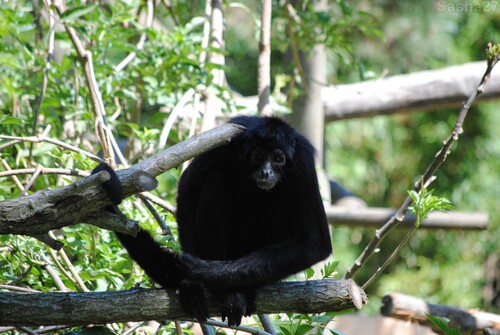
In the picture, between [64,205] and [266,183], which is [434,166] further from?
[64,205]

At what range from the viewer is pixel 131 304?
384 cm

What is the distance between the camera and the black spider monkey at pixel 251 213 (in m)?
4.64

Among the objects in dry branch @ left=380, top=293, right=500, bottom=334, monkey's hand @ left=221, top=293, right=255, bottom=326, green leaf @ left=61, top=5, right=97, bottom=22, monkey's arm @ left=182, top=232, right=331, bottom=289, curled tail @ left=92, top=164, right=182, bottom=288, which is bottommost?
dry branch @ left=380, top=293, right=500, bottom=334

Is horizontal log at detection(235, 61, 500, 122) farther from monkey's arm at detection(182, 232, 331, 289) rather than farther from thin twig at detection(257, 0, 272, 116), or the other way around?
monkey's arm at detection(182, 232, 331, 289)

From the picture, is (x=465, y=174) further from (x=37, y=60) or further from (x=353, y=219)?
(x=37, y=60)

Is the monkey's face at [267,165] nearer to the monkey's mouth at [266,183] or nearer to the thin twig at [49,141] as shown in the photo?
the monkey's mouth at [266,183]

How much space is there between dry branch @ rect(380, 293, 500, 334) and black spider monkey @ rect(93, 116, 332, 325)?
2.76 m

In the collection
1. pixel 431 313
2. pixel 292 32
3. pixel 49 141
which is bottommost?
pixel 431 313

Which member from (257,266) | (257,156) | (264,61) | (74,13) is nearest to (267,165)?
(257,156)

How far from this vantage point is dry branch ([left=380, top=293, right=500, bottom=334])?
739 centimetres

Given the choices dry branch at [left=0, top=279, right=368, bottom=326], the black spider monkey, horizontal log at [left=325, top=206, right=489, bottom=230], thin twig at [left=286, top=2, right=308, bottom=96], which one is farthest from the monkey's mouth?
horizontal log at [left=325, top=206, right=489, bottom=230]

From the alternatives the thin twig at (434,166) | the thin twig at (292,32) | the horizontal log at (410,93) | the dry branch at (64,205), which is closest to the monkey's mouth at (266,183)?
the thin twig at (434,166)

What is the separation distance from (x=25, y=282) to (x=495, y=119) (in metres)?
13.9

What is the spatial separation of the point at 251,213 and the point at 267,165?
0.43 metres
